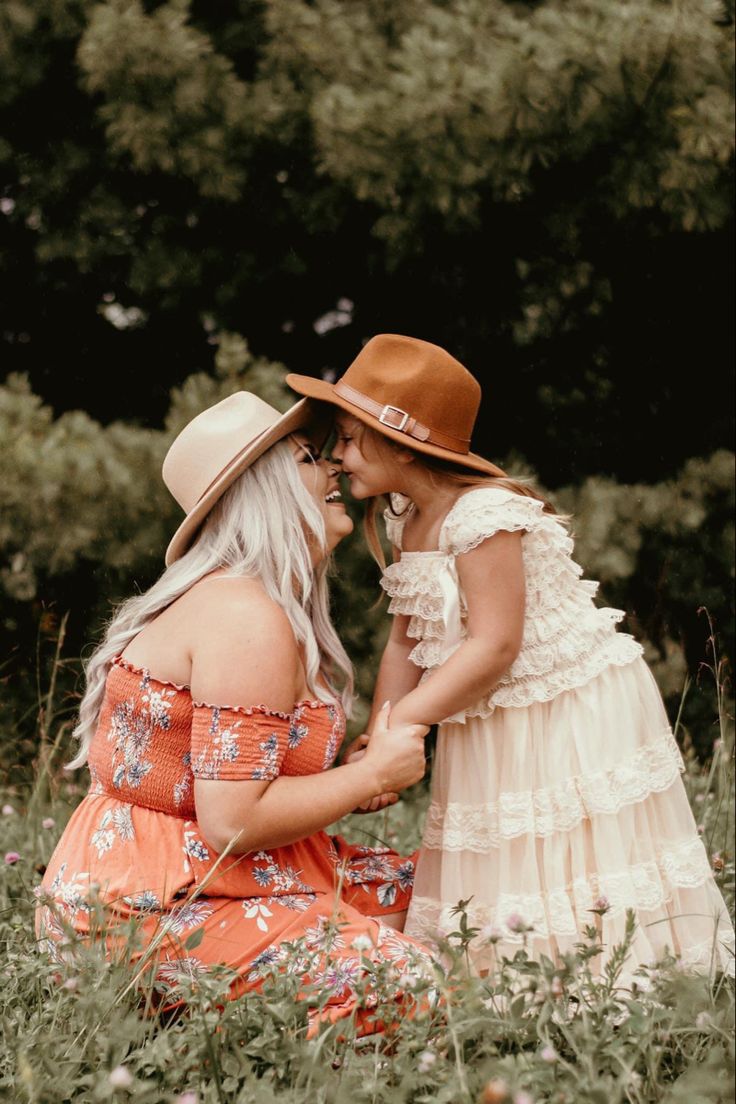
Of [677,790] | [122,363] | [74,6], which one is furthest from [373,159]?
[677,790]

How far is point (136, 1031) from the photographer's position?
176 cm

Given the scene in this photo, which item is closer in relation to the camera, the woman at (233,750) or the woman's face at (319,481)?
the woman at (233,750)

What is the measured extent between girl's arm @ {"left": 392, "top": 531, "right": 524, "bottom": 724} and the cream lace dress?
A: 0.05m

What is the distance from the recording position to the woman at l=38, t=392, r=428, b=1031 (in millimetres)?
2037

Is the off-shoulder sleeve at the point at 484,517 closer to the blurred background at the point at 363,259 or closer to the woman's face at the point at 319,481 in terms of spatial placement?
the woman's face at the point at 319,481

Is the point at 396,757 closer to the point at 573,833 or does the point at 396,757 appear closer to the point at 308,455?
the point at 573,833

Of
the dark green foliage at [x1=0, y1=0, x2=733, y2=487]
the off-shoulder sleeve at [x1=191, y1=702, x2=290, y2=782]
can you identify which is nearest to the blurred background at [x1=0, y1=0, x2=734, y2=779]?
the dark green foliage at [x1=0, y1=0, x2=733, y2=487]

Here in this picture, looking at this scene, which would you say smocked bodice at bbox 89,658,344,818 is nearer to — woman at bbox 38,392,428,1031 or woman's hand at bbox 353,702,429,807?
woman at bbox 38,392,428,1031

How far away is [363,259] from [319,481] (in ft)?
10.5

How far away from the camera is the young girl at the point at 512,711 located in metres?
2.30

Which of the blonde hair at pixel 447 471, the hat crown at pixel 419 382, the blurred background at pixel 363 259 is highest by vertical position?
the hat crown at pixel 419 382

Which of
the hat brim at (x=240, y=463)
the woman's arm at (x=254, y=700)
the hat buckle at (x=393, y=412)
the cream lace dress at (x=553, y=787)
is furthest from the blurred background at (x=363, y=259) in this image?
the woman's arm at (x=254, y=700)

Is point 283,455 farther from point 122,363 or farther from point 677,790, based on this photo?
point 122,363

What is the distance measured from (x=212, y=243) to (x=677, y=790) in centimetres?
352
